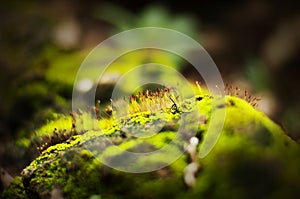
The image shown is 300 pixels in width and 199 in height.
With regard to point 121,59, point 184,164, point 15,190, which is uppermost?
point 121,59

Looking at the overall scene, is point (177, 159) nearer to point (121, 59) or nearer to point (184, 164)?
point (184, 164)

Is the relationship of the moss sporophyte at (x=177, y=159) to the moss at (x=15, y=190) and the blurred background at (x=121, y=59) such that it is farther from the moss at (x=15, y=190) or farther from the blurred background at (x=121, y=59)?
the blurred background at (x=121, y=59)

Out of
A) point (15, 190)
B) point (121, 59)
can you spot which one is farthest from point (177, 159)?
point (121, 59)

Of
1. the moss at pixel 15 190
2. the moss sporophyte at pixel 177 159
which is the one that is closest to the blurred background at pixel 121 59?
the moss at pixel 15 190

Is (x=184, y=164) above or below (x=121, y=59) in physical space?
below

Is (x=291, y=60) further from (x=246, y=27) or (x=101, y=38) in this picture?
(x=101, y=38)

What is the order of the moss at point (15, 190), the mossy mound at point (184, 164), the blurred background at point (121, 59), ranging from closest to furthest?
the mossy mound at point (184, 164)
the moss at point (15, 190)
the blurred background at point (121, 59)

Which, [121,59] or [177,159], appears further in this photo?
[121,59]
